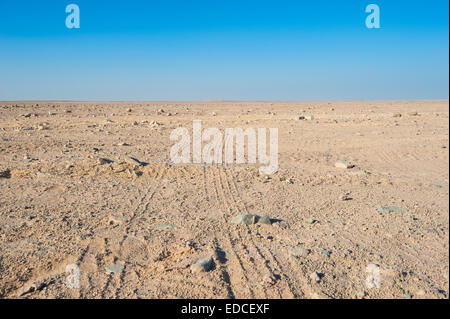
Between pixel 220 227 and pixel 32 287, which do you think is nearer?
pixel 32 287

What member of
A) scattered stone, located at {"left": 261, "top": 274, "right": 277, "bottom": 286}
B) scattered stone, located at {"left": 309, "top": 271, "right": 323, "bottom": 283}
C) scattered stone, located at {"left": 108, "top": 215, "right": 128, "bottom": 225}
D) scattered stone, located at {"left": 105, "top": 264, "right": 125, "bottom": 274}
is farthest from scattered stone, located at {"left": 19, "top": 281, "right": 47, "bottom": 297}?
scattered stone, located at {"left": 309, "top": 271, "right": 323, "bottom": 283}

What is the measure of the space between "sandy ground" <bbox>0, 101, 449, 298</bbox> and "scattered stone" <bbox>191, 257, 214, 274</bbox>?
0.10 feet

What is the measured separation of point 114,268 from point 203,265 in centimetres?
81

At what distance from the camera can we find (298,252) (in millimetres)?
3816

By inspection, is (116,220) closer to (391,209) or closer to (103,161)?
(103,161)

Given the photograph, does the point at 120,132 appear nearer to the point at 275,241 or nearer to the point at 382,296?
the point at 275,241

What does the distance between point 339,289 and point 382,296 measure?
324 mm

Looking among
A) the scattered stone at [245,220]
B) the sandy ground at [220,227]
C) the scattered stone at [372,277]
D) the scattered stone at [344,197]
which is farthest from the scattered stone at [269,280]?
the scattered stone at [344,197]

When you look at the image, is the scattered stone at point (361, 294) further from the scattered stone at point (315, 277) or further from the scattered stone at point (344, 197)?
the scattered stone at point (344, 197)

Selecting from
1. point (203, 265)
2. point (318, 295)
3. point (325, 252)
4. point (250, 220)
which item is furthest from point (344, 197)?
point (203, 265)

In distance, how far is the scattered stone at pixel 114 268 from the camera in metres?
3.48

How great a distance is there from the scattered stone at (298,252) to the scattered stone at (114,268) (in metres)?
1.61
